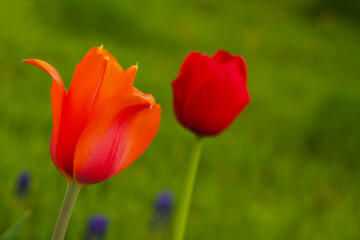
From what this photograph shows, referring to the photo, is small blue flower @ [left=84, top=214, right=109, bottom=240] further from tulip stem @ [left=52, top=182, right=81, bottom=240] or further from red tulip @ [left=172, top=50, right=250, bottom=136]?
tulip stem @ [left=52, top=182, right=81, bottom=240]

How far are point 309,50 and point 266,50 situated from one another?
1.85ft

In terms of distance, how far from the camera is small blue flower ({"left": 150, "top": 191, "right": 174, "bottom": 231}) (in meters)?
1.98

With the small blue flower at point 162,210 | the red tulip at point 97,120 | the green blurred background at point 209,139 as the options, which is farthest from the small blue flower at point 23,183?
the red tulip at point 97,120

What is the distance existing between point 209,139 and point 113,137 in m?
3.23

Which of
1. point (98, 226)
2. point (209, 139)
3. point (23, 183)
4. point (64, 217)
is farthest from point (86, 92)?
point (209, 139)

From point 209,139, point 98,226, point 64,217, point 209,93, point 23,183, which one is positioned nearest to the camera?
point 64,217

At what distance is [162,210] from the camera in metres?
2.00

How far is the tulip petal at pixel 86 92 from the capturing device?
676 millimetres

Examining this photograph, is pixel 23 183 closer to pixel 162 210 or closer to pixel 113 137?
pixel 162 210

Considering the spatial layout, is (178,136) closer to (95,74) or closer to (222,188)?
(222,188)

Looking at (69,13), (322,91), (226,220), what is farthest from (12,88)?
(322,91)

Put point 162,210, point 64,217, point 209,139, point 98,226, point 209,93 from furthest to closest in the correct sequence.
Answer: point 209,139 → point 162,210 → point 98,226 → point 209,93 → point 64,217

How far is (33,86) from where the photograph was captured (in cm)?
388

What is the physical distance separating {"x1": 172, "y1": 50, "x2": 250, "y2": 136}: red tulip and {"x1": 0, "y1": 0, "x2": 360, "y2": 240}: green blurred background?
1102 millimetres
